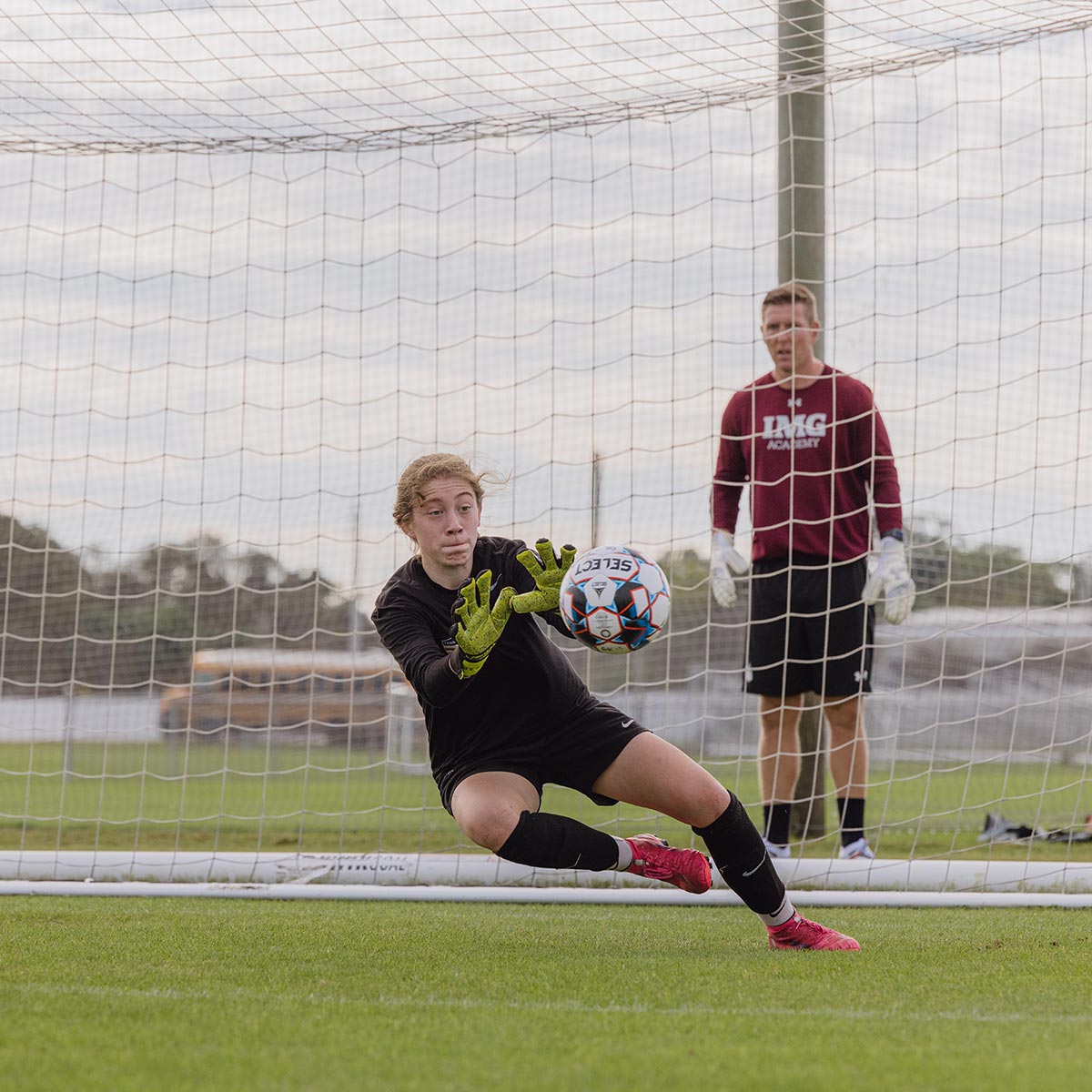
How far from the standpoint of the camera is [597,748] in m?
3.99

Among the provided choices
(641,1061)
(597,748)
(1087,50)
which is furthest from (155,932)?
(1087,50)

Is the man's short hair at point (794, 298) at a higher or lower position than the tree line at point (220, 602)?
higher

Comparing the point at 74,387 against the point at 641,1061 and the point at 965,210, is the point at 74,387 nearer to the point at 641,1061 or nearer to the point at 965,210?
the point at 965,210

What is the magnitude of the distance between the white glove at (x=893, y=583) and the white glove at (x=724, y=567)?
1.83ft

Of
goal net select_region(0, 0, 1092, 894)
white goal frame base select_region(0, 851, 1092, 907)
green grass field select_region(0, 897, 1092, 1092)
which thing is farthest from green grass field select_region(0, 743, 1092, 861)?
green grass field select_region(0, 897, 1092, 1092)

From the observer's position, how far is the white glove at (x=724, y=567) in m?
5.95

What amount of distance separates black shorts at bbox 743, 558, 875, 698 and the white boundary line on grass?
933 mm

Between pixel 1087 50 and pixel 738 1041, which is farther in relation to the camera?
pixel 1087 50

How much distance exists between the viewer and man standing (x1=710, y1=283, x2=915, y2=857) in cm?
579

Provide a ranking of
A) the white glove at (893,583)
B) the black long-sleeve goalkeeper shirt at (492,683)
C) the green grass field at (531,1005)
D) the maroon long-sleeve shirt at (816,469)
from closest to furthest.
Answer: the green grass field at (531,1005), the black long-sleeve goalkeeper shirt at (492,683), the white glove at (893,583), the maroon long-sleeve shirt at (816,469)

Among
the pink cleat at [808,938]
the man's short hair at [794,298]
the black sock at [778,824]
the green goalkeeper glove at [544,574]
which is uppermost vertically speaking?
the man's short hair at [794,298]

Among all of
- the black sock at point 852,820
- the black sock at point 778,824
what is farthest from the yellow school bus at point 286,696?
the black sock at point 852,820

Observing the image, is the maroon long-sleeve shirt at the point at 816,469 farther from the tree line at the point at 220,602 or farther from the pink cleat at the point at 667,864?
the pink cleat at the point at 667,864

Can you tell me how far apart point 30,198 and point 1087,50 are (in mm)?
5224
